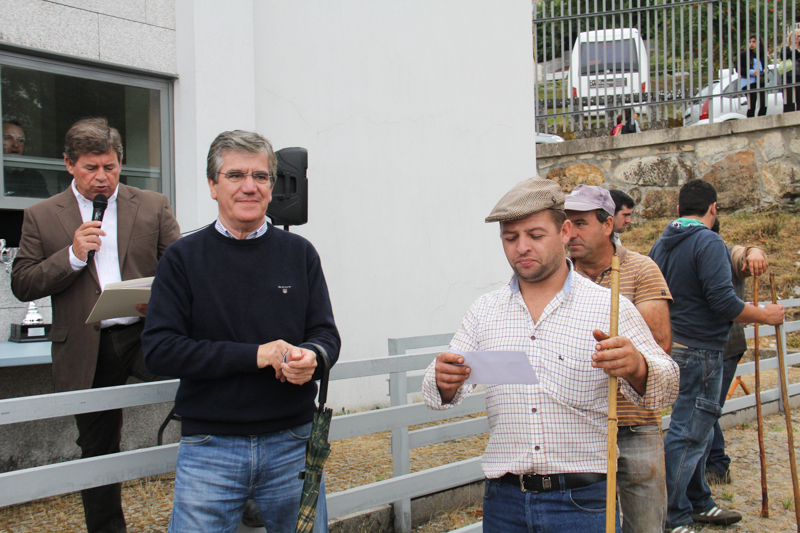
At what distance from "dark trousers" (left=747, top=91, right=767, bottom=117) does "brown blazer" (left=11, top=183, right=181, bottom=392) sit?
33.2 ft

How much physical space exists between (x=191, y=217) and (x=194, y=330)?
3.44 meters

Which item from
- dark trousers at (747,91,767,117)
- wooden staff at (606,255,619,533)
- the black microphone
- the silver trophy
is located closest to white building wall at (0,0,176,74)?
the silver trophy

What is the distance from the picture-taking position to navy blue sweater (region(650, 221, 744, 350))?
4004 millimetres

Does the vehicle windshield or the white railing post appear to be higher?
the vehicle windshield

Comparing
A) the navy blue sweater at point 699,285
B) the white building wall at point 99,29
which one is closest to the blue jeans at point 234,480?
the navy blue sweater at point 699,285

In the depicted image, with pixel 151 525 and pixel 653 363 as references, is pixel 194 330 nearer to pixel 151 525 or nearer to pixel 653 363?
pixel 653 363

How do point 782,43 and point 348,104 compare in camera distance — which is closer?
point 348,104

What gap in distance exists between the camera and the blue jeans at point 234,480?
2.14m

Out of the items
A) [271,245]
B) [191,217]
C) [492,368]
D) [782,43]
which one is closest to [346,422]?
[271,245]

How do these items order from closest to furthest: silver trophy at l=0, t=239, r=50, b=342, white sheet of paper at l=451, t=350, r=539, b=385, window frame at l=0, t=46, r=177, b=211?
white sheet of paper at l=451, t=350, r=539, b=385 < silver trophy at l=0, t=239, r=50, b=342 < window frame at l=0, t=46, r=177, b=211

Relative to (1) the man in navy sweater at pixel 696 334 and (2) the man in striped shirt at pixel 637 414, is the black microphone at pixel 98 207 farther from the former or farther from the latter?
(1) the man in navy sweater at pixel 696 334

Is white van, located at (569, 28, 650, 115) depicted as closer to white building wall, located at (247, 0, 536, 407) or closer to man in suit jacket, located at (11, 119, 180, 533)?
white building wall, located at (247, 0, 536, 407)

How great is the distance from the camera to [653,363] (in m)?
2.04

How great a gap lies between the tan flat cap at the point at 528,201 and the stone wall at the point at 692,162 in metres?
8.75
